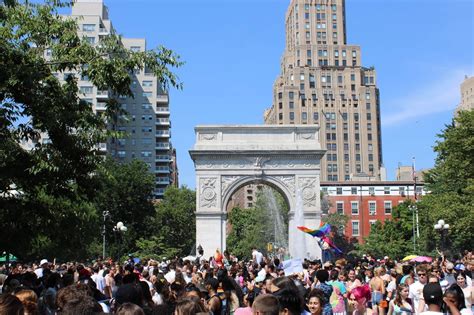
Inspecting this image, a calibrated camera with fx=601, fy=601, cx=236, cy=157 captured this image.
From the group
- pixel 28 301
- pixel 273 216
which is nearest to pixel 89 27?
pixel 273 216

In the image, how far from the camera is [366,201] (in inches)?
3177

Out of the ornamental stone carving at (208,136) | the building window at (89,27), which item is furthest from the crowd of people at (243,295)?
the building window at (89,27)

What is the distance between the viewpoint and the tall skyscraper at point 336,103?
367 ft

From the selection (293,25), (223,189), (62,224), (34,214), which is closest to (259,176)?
(223,189)

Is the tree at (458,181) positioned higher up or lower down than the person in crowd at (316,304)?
higher up

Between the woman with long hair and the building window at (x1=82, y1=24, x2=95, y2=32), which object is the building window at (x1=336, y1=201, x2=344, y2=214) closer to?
the building window at (x1=82, y1=24, x2=95, y2=32)

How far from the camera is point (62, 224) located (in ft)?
59.6

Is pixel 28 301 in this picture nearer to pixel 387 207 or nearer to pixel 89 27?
pixel 387 207

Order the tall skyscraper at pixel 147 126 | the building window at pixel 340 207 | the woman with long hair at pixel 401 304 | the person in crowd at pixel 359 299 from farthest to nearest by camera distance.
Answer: the tall skyscraper at pixel 147 126
the building window at pixel 340 207
the person in crowd at pixel 359 299
the woman with long hair at pixel 401 304

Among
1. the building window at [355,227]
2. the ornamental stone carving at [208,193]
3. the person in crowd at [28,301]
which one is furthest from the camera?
the building window at [355,227]

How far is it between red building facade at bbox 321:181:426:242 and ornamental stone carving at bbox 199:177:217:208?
1506 inches

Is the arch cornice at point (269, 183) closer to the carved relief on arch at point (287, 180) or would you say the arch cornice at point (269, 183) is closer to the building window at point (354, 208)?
the carved relief on arch at point (287, 180)

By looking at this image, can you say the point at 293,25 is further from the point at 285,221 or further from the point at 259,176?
the point at 259,176

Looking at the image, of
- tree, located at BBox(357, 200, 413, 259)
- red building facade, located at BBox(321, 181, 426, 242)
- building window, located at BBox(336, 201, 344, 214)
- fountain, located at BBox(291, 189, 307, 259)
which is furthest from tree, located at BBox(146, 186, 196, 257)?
fountain, located at BBox(291, 189, 307, 259)
